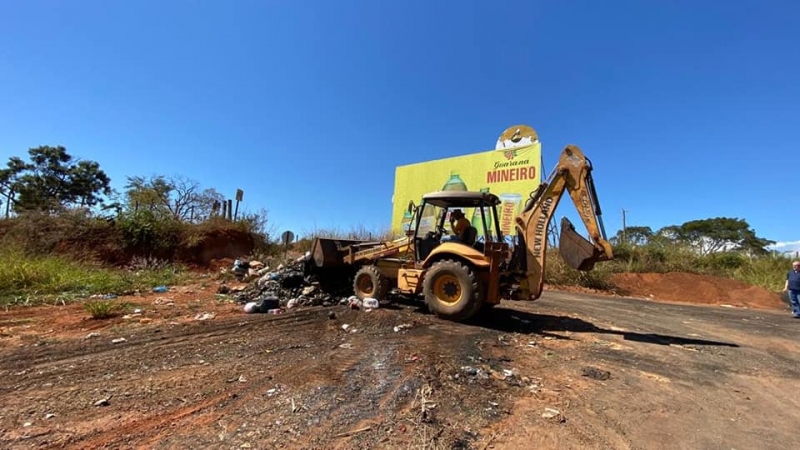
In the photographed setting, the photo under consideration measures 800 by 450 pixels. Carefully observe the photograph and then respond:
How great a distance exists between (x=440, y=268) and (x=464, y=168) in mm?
14759

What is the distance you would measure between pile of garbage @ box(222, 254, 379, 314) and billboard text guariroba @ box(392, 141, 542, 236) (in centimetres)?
851

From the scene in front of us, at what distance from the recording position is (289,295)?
28.0 feet

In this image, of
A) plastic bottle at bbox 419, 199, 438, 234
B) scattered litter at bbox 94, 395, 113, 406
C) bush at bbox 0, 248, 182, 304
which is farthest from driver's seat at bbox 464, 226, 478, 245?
bush at bbox 0, 248, 182, 304

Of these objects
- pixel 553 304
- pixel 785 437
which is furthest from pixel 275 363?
pixel 553 304

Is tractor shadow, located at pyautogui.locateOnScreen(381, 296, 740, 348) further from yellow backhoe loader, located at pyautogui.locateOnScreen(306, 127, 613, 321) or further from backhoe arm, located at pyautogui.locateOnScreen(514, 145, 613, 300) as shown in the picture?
backhoe arm, located at pyautogui.locateOnScreen(514, 145, 613, 300)

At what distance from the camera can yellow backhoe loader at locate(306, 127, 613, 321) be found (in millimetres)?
6387

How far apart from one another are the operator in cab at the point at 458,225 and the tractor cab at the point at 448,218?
79 millimetres

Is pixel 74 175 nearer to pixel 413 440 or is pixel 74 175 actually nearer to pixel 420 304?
pixel 420 304

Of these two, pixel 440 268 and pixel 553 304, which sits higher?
pixel 440 268

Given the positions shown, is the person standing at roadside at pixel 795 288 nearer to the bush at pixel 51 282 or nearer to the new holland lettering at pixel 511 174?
the new holland lettering at pixel 511 174

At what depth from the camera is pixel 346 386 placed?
3578mm

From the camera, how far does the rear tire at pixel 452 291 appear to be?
6359 mm

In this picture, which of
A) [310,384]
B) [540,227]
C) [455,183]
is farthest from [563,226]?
[455,183]

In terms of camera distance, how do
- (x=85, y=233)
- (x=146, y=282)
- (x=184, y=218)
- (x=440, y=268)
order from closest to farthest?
1. (x=440, y=268)
2. (x=146, y=282)
3. (x=85, y=233)
4. (x=184, y=218)
